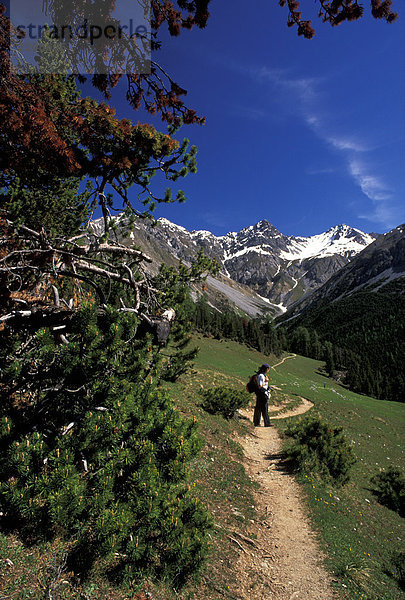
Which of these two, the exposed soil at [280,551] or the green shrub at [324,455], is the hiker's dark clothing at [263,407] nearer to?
the green shrub at [324,455]

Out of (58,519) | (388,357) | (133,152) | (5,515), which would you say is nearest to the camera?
(58,519)

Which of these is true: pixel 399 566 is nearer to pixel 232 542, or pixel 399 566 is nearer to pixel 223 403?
pixel 232 542

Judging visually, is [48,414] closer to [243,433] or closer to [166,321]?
[166,321]

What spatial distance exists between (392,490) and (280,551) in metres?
7.52

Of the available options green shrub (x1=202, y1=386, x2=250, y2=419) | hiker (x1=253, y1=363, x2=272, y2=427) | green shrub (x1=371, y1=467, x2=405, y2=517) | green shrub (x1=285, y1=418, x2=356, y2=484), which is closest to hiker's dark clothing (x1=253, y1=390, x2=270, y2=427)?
hiker (x1=253, y1=363, x2=272, y2=427)

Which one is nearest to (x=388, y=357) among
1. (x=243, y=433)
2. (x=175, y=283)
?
(x=243, y=433)

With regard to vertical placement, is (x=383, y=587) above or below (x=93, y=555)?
below

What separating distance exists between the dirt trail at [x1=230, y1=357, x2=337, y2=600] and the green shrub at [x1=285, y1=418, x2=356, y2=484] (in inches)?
36.6

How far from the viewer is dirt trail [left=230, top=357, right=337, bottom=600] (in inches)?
226

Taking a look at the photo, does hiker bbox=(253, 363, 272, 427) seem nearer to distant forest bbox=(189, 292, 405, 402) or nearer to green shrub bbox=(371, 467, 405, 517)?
green shrub bbox=(371, 467, 405, 517)

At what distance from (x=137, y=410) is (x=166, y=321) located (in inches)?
66.8

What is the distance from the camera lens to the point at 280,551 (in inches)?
274

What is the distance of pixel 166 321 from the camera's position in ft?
17.3

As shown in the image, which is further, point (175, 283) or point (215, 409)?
point (215, 409)
